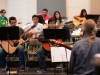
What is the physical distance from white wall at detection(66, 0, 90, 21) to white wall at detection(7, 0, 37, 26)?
1.51 m

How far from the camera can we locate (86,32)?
265 cm

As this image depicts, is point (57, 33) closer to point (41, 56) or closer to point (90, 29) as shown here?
point (41, 56)

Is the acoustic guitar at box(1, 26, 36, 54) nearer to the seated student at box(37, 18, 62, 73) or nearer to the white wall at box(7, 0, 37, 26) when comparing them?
the seated student at box(37, 18, 62, 73)

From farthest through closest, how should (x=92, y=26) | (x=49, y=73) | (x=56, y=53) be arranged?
1. (x=49, y=73)
2. (x=56, y=53)
3. (x=92, y=26)

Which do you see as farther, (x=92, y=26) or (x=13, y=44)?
(x=13, y=44)

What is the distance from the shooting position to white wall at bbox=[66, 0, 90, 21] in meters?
9.80

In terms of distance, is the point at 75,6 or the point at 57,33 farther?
the point at 75,6

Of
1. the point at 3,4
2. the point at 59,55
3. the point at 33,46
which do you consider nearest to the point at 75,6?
the point at 3,4

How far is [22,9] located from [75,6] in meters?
2.39

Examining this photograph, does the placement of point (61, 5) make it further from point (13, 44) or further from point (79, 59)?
point (79, 59)

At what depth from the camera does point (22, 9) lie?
10375 mm

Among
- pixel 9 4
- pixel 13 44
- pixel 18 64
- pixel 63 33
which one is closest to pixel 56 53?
pixel 63 33

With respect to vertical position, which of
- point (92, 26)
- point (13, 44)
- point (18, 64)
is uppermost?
point (92, 26)

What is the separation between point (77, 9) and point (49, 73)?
494 centimetres
